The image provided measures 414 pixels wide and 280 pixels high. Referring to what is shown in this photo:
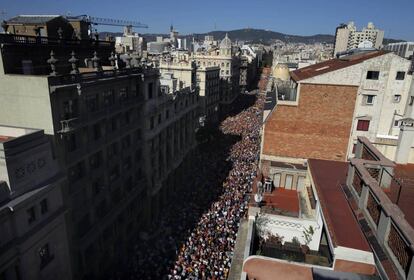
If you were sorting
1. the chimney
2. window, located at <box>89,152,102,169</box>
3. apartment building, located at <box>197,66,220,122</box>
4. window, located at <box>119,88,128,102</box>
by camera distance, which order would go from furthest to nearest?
apartment building, located at <box>197,66,220,122</box> < window, located at <box>119,88,128,102</box> < window, located at <box>89,152,102,169</box> < the chimney

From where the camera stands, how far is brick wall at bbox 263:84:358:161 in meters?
28.4

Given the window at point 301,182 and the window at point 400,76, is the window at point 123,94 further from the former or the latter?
the window at point 400,76

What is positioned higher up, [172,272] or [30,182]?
[30,182]

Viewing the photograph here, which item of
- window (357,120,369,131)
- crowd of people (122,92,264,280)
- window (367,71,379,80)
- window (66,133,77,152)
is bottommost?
crowd of people (122,92,264,280)

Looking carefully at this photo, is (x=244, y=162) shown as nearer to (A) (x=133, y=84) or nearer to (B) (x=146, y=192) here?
(B) (x=146, y=192)

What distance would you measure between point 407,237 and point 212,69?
6884 cm

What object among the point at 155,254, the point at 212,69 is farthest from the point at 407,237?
the point at 212,69

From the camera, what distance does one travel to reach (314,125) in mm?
29422

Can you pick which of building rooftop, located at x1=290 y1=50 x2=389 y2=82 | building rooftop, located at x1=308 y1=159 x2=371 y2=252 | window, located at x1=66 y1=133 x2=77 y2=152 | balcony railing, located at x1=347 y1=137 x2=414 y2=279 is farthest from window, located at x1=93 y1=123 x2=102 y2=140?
balcony railing, located at x1=347 y1=137 x2=414 y2=279

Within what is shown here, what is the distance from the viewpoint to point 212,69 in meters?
75.9

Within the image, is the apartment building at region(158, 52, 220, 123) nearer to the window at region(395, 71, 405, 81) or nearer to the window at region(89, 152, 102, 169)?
the window at region(89, 152, 102, 169)

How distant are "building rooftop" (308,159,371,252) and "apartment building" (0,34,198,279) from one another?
17631 millimetres

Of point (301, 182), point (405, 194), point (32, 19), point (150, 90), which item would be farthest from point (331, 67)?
point (32, 19)

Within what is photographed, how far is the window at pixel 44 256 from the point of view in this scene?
20.1m
